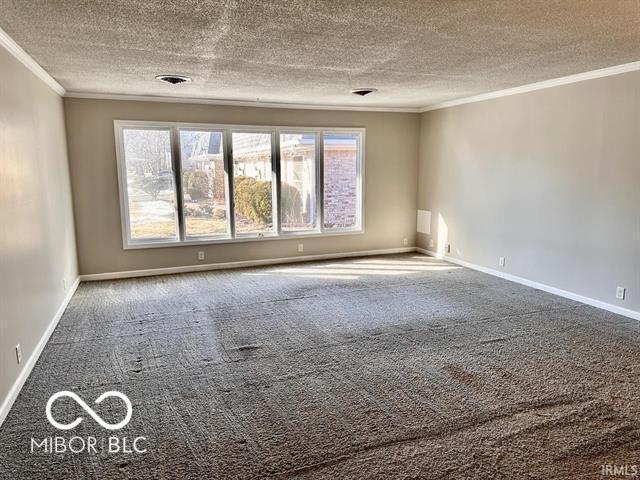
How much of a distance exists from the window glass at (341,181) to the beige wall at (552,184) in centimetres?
138

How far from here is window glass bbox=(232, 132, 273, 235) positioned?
6512 millimetres

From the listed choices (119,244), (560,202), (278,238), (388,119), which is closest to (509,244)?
(560,202)

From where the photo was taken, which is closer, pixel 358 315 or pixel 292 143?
pixel 358 315

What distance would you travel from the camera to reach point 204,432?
2.51 m

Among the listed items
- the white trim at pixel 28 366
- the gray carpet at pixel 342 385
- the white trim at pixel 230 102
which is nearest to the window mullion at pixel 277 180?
the white trim at pixel 230 102

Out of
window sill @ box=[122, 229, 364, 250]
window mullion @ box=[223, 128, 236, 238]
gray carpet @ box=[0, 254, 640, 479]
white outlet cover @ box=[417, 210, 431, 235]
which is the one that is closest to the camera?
gray carpet @ box=[0, 254, 640, 479]

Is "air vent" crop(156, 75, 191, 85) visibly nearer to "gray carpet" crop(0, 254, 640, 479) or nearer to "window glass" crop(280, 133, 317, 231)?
"window glass" crop(280, 133, 317, 231)

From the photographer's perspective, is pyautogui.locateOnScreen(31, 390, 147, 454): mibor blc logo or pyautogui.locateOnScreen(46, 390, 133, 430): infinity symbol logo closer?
pyautogui.locateOnScreen(31, 390, 147, 454): mibor blc logo

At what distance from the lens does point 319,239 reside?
23.5 ft

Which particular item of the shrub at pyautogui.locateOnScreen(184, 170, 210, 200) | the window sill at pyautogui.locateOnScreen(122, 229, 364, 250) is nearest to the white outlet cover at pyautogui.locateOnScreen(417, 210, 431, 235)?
the window sill at pyautogui.locateOnScreen(122, 229, 364, 250)

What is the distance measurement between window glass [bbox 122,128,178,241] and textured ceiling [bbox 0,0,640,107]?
3.28ft

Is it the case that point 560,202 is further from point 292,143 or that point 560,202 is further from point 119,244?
point 119,244

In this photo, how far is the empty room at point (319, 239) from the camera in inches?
98.0

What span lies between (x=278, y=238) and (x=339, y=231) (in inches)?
42.1
